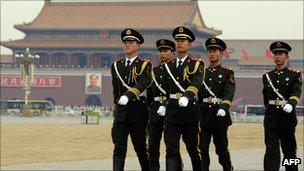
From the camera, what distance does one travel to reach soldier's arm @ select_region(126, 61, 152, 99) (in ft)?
24.3

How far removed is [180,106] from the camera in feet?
24.1

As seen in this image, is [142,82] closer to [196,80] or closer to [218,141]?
[196,80]

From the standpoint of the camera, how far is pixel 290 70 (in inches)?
311

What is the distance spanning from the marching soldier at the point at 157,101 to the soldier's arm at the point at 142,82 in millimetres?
145

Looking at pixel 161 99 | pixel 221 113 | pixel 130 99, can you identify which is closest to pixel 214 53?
pixel 161 99

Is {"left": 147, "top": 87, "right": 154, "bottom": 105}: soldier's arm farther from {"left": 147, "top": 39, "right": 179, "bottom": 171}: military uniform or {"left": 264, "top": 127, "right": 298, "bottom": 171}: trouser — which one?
{"left": 264, "top": 127, "right": 298, "bottom": 171}: trouser

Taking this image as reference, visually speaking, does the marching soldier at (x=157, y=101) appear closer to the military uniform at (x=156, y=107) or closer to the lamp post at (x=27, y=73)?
the military uniform at (x=156, y=107)

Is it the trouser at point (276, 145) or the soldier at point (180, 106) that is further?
the trouser at point (276, 145)

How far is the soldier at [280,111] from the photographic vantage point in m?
7.76

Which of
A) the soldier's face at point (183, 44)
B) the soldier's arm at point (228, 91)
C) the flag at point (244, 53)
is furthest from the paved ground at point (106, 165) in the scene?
the flag at point (244, 53)

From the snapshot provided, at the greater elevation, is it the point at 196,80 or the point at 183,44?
the point at 183,44

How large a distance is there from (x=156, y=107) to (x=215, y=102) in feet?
2.10

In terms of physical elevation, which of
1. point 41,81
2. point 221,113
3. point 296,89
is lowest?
point 221,113

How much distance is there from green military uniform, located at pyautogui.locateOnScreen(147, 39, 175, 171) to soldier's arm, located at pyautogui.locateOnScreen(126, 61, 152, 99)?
0.14m
